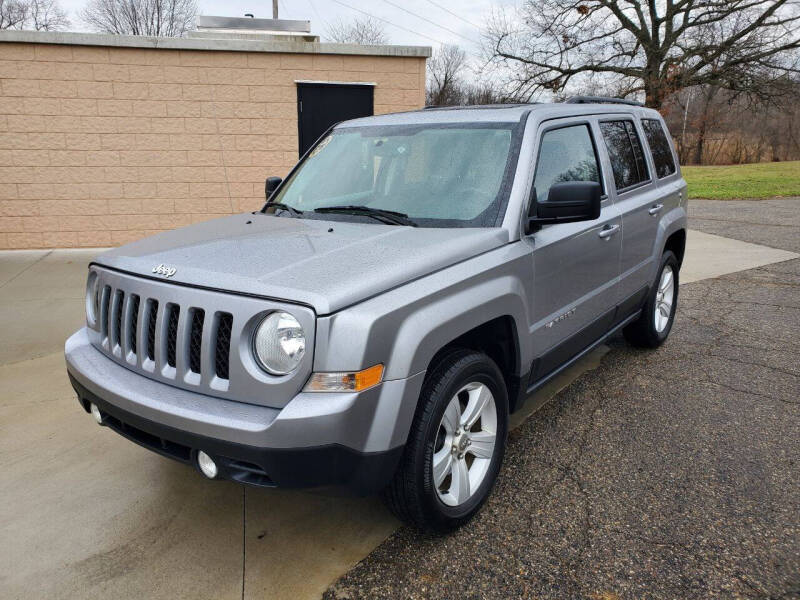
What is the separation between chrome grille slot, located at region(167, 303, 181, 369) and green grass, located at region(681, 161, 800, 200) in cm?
1972

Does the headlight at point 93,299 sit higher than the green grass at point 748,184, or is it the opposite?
the headlight at point 93,299

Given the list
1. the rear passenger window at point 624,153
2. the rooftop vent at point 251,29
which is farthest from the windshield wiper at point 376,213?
the rooftop vent at point 251,29

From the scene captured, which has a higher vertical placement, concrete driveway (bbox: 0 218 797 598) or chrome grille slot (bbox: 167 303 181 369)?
chrome grille slot (bbox: 167 303 181 369)

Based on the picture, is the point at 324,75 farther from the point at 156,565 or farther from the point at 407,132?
the point at 156,565

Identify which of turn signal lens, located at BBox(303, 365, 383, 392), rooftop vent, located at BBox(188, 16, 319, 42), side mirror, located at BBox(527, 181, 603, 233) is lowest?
turn signal lens, located at BBox(303, 365, 383, 392)

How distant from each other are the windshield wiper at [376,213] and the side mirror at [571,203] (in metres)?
0.65

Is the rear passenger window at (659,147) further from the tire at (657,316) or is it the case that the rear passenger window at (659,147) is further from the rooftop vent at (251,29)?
the rooftop vent at (251,29)

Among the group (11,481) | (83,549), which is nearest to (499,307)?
(83,549)

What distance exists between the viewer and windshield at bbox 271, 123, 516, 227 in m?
3.15

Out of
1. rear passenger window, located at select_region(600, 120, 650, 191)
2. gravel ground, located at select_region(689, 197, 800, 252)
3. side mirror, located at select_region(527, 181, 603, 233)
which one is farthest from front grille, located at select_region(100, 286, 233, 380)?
gravel ground, located at select_region(689, 197, 800, 252)

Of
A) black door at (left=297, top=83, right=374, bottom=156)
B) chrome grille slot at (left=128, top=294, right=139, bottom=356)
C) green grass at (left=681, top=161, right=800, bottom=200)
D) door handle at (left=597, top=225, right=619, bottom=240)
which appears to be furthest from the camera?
green grass at (left=681, top=161, right=800, bottom=200)

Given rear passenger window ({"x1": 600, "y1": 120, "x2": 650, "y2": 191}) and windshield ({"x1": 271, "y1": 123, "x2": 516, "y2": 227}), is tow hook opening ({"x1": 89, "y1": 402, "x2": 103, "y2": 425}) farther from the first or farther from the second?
rear passenger window ({"x1": 600, "y1": 120, "x2": 650, "y2": 191})

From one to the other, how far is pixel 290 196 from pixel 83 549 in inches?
85.5

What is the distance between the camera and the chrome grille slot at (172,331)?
2.52 m
